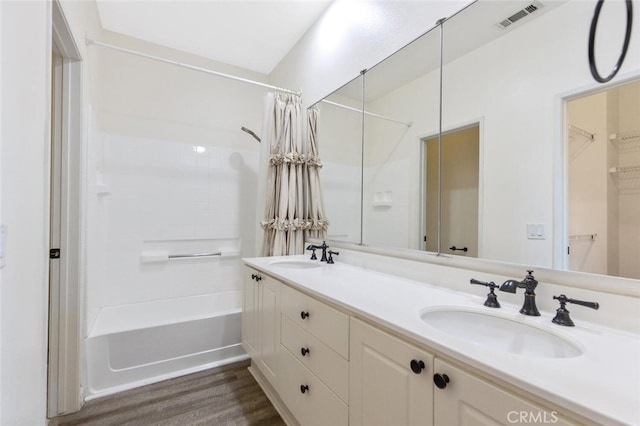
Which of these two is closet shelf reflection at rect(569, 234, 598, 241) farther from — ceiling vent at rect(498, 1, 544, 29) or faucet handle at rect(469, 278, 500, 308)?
ceiling vent at rect(498, 1, 544, 29)

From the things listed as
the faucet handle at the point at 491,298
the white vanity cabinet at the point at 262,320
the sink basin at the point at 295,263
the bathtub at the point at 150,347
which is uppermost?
the faucet handle at the point at 491,298

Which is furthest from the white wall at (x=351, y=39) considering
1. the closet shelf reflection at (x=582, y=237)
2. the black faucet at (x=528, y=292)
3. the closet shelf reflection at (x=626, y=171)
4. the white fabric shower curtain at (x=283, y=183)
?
the black faucet at (x=528, y=292)

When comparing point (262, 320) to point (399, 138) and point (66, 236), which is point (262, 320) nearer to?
point (66, 236)

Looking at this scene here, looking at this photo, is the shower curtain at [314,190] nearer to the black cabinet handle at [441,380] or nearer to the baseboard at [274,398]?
the baseboard at [274,398]

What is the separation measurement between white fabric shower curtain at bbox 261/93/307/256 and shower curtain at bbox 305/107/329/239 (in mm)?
57

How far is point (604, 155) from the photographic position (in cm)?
92

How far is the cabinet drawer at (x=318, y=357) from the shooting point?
3.35ft

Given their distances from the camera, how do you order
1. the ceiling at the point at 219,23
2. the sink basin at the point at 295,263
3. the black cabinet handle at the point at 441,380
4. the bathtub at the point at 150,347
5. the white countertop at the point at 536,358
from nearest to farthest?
the white countertop at the point at 536,358 < the black cabinet handle at the point at 441,380 < the bathtub at the point at 150,347 < the sink basin at the point at 295,263 < the ceiling at the point at 219,23

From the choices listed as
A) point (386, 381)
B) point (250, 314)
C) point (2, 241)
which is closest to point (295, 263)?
point (250, 314)

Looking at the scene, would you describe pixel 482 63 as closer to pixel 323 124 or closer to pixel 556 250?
pixel 556 250

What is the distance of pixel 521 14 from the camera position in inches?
43.1

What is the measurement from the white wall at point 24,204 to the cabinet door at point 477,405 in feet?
3.69

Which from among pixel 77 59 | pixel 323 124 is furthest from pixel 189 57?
pixel 323 124

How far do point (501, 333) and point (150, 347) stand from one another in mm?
2112
